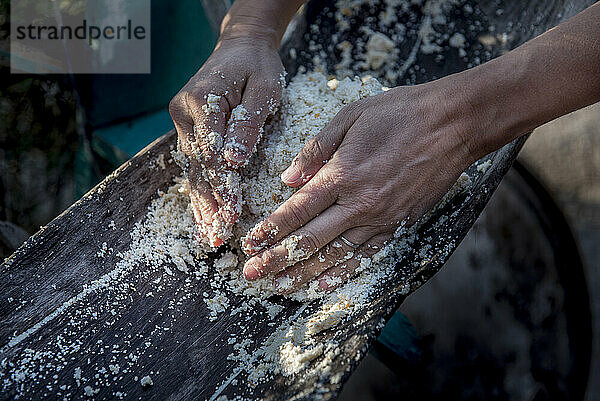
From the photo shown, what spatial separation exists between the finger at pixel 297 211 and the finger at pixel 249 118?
140 mm

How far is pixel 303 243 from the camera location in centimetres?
96

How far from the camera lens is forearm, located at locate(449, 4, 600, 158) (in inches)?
34.2

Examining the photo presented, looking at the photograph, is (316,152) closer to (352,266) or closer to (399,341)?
(352,266)

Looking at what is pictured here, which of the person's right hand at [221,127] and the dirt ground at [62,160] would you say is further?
the dirt ground at [62,160]

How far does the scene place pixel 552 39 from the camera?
0.90m

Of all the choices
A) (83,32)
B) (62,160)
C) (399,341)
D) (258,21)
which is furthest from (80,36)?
(399,341)

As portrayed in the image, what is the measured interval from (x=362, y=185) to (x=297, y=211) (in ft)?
0.43

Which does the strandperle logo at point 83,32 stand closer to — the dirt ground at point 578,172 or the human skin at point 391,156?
the human skin at point 391,156

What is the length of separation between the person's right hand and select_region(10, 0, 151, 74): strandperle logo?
742 millimetres

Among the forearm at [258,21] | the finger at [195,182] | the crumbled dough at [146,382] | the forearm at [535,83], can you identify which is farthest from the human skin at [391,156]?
the forearm at [258,21]

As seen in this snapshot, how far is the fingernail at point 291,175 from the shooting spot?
1010mm

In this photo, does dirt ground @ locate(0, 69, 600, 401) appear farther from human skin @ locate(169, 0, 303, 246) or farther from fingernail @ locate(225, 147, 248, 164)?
fingernail @ locate(225, 147, 248, 164)

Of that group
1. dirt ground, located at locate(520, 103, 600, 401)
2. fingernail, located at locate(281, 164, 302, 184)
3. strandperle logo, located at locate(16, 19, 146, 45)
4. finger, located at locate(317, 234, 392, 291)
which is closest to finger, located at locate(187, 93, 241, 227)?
fingernail, located at locate(281, 164, 302, 184)

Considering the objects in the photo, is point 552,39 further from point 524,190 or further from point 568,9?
point 524,190
